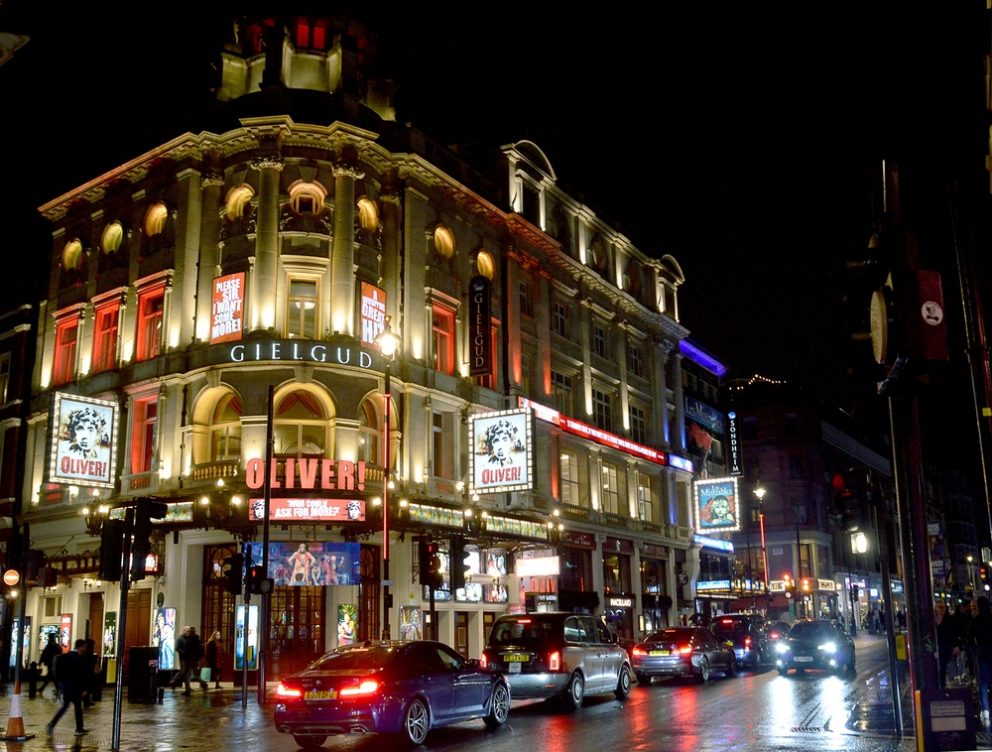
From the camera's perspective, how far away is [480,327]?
35.2m

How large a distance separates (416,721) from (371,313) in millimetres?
18336

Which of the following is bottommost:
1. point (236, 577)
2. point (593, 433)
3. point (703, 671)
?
point (703, 671)

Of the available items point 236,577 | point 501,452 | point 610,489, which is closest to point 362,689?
point 236,577

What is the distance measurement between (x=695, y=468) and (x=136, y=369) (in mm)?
33235

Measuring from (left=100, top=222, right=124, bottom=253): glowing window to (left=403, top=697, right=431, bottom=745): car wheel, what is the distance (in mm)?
25500

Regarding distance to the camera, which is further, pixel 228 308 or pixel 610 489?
pixel 610 489

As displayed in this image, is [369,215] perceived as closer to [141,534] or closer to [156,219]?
[156,219]

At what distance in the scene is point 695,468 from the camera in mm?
55969

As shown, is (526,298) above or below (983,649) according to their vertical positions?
above

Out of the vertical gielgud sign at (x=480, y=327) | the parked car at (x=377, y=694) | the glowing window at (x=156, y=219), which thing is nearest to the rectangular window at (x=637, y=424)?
the vertical gielgud sign at (x=480, y=327)

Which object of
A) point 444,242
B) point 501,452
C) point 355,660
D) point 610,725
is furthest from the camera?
point 444,242

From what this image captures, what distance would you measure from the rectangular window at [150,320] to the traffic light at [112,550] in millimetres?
19025

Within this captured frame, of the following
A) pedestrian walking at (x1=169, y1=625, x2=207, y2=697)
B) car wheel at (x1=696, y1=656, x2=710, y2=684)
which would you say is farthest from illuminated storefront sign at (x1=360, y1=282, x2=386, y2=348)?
car wheel at (x1=696, y1=656, x2=710, y2=684)

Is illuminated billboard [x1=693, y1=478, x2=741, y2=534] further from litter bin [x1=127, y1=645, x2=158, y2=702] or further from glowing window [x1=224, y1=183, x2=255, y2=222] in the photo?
litter bin [x1=127, y1=645, x2=158, y2=702]
